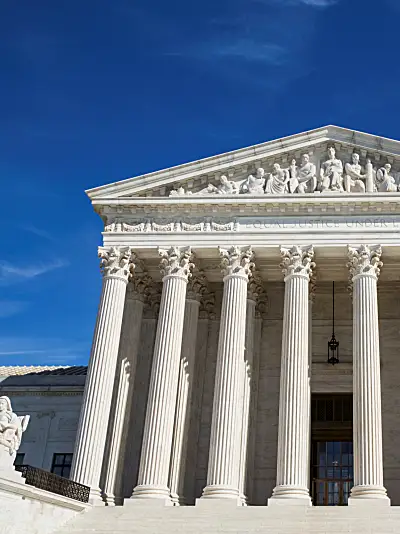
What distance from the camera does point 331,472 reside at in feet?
124

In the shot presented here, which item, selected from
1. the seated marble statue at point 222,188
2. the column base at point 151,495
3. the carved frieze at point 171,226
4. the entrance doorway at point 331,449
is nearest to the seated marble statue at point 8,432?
the column base at point 151,495

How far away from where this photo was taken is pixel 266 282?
132 feet

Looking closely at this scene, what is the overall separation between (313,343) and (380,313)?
3914 mm

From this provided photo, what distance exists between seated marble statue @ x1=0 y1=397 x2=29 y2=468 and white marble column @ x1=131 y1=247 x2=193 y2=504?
6203 mm

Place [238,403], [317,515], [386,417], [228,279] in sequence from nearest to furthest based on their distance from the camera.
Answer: [317,515]
[238,403]
[228,279]
[386,417]

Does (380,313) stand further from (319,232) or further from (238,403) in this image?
(238,403)

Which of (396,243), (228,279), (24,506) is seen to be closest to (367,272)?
(396,243)

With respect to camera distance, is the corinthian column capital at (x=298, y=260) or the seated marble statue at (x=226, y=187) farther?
the seated marble statue at (x=226, y=187)

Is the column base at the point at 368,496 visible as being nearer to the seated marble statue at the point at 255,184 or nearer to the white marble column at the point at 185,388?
the white marble column at the point at 185,388

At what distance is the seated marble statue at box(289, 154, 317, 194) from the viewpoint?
3578 cm

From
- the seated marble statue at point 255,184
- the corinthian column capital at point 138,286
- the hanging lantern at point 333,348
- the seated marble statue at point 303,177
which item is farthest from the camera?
the hanging lantern at point 333,348

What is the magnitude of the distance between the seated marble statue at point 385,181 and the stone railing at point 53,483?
1888 cm

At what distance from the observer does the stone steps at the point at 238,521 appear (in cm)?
Result: 2611

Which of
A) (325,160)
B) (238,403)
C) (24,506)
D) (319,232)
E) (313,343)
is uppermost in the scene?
(325,160)
